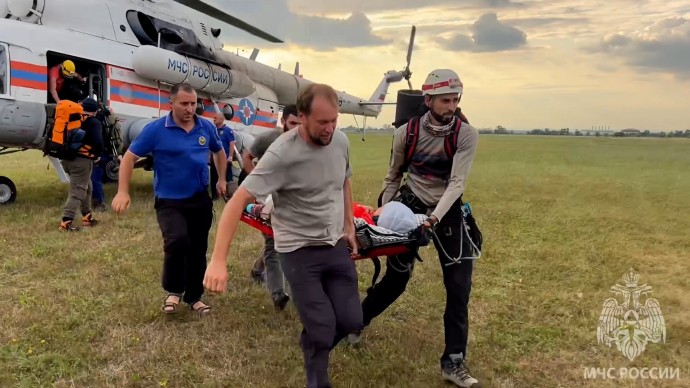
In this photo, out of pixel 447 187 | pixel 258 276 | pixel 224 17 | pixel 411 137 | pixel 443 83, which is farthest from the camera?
pixel 224 17

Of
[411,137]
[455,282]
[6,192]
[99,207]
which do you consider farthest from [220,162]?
[6,192]

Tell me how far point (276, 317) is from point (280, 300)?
170 millimetres

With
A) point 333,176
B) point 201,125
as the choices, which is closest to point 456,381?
point 333,176

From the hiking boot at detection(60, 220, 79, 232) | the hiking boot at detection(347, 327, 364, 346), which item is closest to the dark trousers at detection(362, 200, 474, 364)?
the hiking boot at detection(347, 327, 364, 346)

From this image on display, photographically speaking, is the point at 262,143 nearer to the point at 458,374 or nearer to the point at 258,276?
the point at 258,276

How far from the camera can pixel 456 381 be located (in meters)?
3.59

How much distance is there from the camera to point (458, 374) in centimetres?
360

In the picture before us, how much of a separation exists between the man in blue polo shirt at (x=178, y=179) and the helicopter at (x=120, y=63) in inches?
193

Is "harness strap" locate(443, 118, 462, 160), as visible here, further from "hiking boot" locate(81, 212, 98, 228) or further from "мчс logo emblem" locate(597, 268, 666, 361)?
"hiking boot" locate(81, 212, 98, 228)

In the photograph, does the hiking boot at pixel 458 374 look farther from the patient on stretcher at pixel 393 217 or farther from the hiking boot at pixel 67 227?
the hiking boot at pixel 67 227

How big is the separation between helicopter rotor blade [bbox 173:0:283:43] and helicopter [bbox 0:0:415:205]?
0.8 inches

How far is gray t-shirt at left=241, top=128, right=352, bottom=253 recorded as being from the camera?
290cm

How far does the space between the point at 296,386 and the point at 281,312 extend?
1.28 meters

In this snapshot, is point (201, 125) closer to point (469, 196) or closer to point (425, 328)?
point (425, 328)
